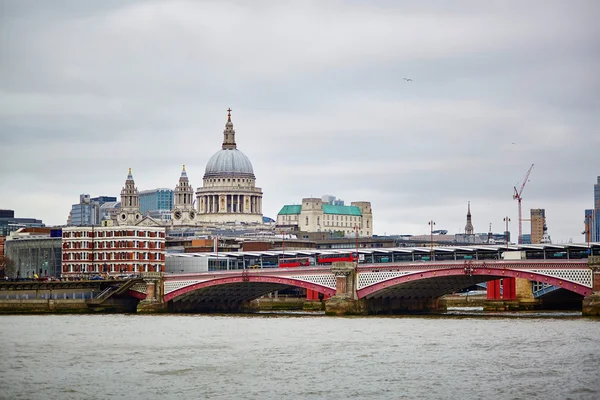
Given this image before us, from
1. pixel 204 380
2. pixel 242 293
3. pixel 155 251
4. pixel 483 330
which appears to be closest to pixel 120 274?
pixel 155 251

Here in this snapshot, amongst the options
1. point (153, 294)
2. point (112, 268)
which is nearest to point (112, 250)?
point (112, 268)

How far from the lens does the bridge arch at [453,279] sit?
107812mm

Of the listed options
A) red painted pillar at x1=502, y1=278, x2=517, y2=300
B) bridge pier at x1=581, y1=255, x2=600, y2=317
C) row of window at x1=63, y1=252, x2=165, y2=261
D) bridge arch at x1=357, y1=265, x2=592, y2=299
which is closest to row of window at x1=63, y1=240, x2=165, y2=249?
row of window at x1=63, y1=252, x2=165, y2=261

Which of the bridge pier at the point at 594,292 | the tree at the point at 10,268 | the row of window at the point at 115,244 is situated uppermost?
the row of window at the point at 115,244

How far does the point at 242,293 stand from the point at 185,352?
197 ft

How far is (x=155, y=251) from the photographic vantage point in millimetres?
161125

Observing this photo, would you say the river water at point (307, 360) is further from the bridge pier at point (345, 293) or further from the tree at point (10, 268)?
the tree at point (10, 268)

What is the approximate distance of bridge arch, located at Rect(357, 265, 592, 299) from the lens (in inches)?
4245

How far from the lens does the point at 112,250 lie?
158 m

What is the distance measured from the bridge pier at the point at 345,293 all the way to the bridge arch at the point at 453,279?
813mm

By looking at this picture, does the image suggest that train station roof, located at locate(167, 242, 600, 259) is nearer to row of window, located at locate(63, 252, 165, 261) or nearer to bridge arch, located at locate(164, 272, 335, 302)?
row of window, located at locate(63, 252, 165, 261)

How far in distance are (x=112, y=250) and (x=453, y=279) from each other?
52.8 m

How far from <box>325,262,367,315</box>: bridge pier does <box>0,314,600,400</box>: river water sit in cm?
1345

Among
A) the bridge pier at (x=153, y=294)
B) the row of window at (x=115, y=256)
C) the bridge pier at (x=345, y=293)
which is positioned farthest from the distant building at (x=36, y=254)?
the bridge pier at (x=345, y=293)
